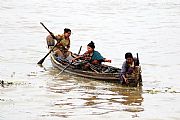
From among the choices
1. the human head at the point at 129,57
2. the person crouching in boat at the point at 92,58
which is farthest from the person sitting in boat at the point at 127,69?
the person crouching in boat at the point at 92,58

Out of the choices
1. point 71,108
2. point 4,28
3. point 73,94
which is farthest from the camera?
point 4,28

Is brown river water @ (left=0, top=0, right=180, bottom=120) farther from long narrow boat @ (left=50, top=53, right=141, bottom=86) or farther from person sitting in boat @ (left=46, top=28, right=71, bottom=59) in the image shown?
person sitting in boat @ (left=46, top=28, right=71, bottom=59)

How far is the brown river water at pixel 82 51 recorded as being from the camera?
11898 millimetres

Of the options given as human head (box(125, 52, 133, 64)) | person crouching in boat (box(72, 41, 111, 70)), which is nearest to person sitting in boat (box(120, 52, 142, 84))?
human head (box(125, 52, 133, 64))

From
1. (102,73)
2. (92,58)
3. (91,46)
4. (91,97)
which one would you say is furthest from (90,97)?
(91,46)

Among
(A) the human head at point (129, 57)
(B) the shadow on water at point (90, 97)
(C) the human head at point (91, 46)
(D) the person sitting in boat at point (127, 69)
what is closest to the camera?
(B) the shadow on water at point (90, 97)

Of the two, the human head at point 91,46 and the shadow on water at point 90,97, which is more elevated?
the human head at point 91,46

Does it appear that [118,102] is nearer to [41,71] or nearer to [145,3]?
[41,71]

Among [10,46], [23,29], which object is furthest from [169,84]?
[23,29]

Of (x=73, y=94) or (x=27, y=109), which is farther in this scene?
(x=73, y=94)

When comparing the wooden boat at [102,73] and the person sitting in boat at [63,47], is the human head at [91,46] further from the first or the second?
the person sitting in boat at [63,47]

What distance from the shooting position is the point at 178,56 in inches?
903

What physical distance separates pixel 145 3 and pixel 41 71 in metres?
35.8

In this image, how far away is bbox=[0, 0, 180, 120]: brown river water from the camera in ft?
39.0
